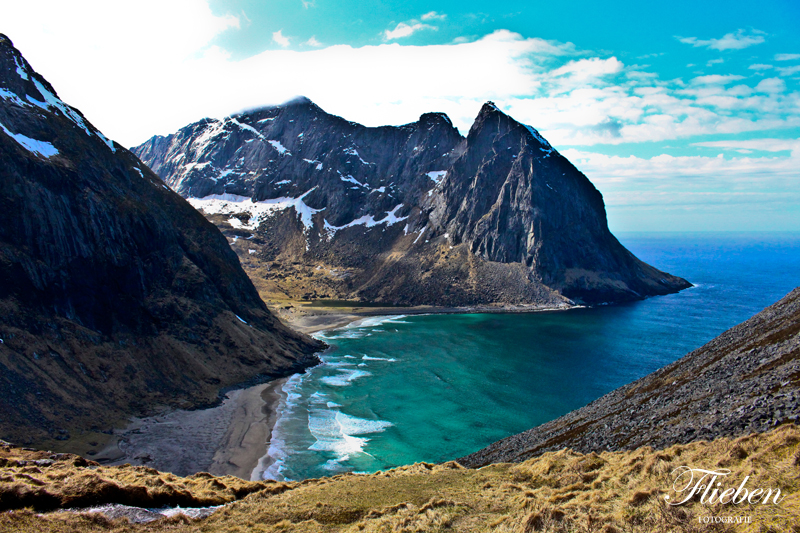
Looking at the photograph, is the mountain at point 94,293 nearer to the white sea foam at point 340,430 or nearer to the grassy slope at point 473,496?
the white sea foam at point 340,430

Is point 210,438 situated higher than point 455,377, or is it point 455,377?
point 210,438

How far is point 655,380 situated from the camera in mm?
45969

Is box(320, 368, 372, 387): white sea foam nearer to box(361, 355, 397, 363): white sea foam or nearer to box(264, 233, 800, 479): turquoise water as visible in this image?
box(264, 233, 800, 479): turquoise water

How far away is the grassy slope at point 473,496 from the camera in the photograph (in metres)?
15.9

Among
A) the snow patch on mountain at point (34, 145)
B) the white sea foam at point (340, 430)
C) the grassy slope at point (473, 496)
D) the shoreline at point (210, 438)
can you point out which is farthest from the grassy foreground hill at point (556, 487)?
the snow patch on mountain at point (34, 145)

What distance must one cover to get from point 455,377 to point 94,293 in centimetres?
6082

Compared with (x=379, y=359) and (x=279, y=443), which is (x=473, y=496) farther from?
(x=379, y=359)

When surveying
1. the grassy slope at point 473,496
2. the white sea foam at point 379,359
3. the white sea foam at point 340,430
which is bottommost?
the white sea foam at point 340,430

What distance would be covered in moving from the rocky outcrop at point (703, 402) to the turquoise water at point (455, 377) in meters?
12.9

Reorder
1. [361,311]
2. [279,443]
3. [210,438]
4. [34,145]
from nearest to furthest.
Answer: [210,438]
[279,443]
[34,145]
[361,311]

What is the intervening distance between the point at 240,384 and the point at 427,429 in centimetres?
3221

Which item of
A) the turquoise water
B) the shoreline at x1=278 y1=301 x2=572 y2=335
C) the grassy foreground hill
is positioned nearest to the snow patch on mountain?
the grassy foreground hill

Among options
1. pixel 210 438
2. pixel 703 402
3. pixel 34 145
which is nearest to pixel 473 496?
pixel 703 402

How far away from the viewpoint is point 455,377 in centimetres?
8006
